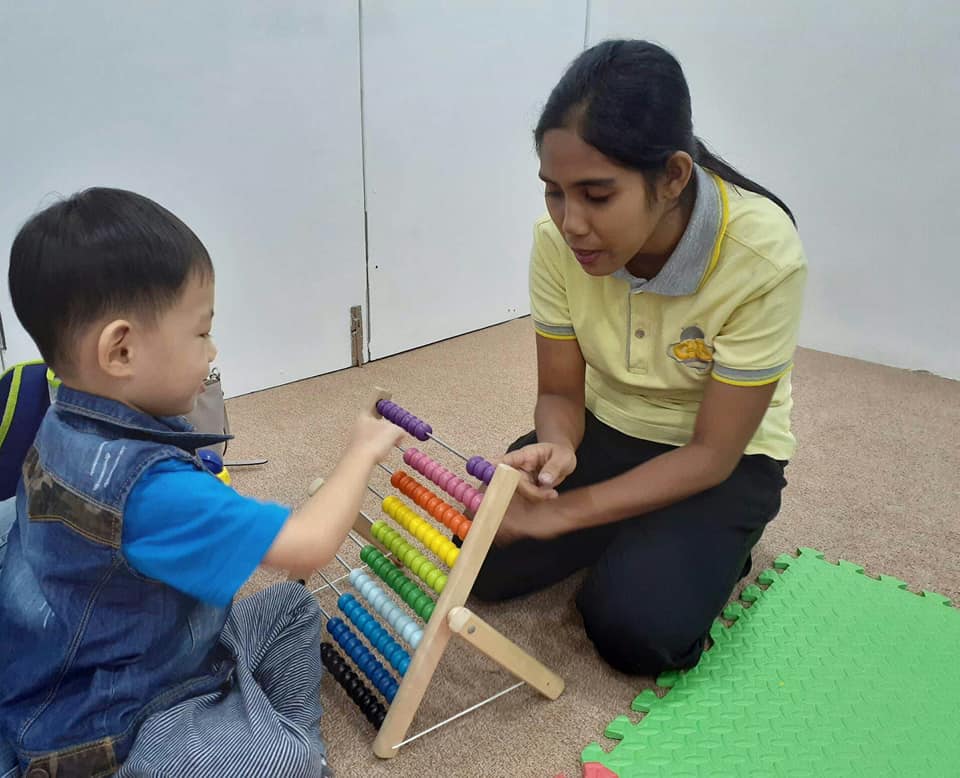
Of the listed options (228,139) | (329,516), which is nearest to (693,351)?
(329,516)

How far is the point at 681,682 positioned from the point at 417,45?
5.65 feet

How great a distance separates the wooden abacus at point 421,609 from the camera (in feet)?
2.89

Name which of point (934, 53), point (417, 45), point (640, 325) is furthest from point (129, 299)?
point (934, 53)

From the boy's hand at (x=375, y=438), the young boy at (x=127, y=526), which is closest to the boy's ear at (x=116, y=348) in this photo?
the young boy at (x=127, y=526)

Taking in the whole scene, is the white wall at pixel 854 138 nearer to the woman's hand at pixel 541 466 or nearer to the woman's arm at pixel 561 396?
the woman's arm at pixel 561 396

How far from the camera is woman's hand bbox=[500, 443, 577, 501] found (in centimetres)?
100

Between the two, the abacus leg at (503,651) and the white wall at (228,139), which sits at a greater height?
the white wall at (228,139)

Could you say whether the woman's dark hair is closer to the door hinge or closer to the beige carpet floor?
the beige carpet floor

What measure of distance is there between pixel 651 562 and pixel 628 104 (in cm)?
63

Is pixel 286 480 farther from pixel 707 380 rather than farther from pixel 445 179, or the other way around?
pixel 445 179

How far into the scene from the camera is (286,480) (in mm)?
1555

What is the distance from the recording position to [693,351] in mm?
1052

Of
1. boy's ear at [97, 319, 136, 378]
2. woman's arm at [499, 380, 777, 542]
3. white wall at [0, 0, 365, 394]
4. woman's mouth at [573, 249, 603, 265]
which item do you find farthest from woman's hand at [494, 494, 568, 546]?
white wall at [0, 0, 365, 394]

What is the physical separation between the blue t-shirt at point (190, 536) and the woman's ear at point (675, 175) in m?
0.61
